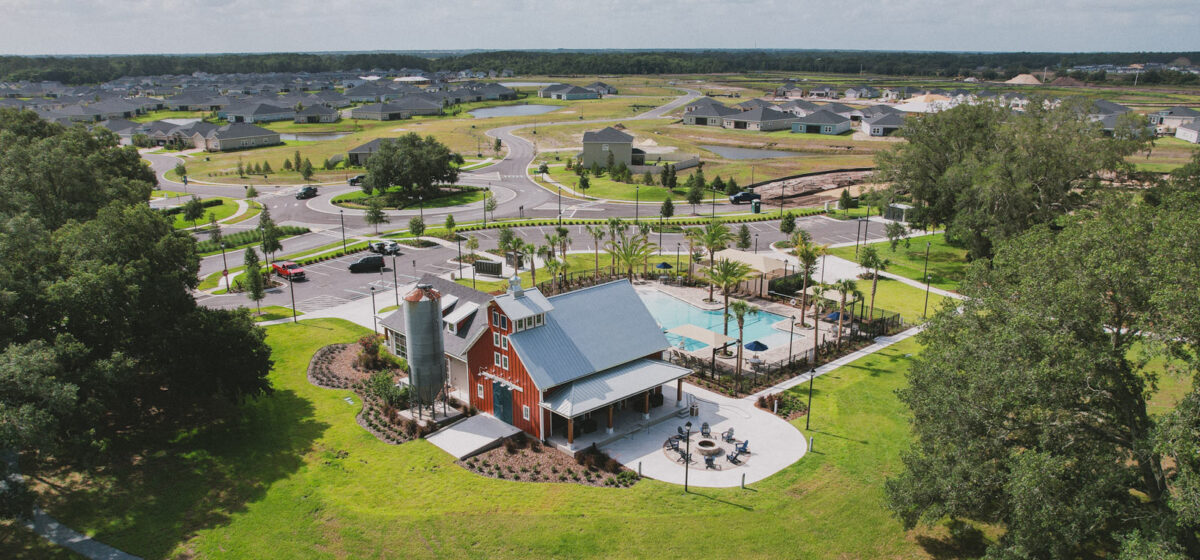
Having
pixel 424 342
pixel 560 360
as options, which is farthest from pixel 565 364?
pixel 424 342

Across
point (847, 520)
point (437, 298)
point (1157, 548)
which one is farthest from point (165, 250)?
point (1157, 548)

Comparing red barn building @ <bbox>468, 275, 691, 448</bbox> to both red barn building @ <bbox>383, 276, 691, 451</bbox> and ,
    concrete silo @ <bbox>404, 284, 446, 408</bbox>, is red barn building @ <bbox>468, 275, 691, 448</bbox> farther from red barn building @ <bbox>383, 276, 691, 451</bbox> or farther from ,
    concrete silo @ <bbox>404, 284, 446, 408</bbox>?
,
    concrete silo @ <bbox>404, 284, 446, 408</bbox>

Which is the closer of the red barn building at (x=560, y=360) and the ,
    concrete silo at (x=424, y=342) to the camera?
the red barn building at (x=560, y=360)

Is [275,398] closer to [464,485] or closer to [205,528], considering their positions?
[205,528]

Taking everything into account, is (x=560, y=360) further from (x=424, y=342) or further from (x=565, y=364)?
(x=424, y=342)

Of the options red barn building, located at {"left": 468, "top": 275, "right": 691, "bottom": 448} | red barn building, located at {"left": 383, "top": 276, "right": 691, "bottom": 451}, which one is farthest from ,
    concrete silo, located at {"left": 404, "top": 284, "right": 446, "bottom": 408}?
red barn building, located at {"left": 468, "top": 275, "right": 691, "bottom": 448}

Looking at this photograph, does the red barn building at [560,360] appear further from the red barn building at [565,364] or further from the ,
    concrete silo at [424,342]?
the ,
    concrete silo at [424,342]

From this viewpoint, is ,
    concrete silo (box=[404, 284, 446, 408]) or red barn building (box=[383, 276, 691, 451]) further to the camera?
,
    concrete silo (box=[404, 284, 446, 408])

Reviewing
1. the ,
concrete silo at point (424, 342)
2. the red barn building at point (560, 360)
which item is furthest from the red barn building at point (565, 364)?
the ,
    concrete silo at point (424, 342)
